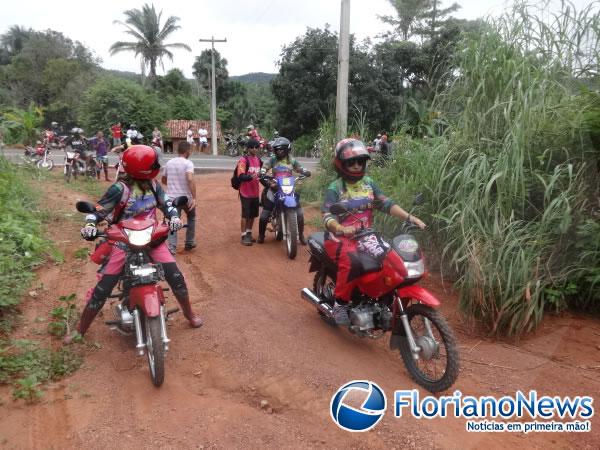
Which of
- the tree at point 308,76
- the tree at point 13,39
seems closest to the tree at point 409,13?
the tree at point 308,76

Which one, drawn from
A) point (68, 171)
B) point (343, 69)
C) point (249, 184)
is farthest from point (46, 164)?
point (249, 184)

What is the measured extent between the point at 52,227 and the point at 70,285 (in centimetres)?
298

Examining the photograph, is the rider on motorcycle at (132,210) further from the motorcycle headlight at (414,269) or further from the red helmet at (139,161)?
the motorcycle headlight at (414,269)

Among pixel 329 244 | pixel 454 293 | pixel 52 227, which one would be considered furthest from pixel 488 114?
pixel 52 227

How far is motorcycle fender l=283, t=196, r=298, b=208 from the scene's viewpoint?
22.7ft

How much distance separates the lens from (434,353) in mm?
3510

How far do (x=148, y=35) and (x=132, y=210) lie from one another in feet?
130

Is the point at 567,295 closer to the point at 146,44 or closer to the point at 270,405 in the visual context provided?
the point at 270,405

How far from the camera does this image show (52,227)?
8227 mm

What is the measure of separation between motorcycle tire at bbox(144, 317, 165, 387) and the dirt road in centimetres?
11

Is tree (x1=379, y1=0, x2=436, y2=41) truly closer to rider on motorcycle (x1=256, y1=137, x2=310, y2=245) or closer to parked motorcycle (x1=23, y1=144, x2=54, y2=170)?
parked motorcycle (x1=23, y1=144, x2=54, y2=170)

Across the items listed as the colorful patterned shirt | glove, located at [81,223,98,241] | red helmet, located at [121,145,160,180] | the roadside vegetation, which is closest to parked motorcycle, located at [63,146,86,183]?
the roadside vegetation

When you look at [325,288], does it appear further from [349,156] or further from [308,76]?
[308,76]

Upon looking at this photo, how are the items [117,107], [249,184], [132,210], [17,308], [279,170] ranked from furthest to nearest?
[117,107] → [249,184] → [279,170] → [17,308] → [132,210]
